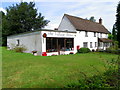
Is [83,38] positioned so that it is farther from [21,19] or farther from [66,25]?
[21,19]

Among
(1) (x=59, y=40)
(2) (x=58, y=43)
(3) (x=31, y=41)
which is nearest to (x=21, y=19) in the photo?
(3) (x=31, y=41)

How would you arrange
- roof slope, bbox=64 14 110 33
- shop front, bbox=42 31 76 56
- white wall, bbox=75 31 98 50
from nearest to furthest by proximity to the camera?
shop front, bbox=42 31 76 56 → white wall, bbox=75 31 98 50 → roof slope, bbox=64 14 110 33

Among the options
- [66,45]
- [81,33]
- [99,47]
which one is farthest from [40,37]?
[99,47]

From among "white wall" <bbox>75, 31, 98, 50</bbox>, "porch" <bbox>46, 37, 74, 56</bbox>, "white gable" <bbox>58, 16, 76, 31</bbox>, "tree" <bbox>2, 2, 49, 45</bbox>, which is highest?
"tree" <bbox>2, 2, 49, 45</bbox>

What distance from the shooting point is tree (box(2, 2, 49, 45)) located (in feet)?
121

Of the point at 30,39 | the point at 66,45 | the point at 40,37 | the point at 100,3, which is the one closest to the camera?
the point at 100,3

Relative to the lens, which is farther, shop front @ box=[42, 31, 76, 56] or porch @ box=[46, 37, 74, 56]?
porch @ box=[46, 37, 74, 56]

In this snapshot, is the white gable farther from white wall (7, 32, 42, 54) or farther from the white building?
white wall (7, 32, 42, 54)

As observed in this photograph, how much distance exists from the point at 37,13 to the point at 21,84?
134 feet

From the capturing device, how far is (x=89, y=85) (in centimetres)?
419

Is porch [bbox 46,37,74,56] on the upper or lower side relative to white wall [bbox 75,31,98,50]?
lower

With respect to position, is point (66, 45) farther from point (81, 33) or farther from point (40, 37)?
point (40, 37)

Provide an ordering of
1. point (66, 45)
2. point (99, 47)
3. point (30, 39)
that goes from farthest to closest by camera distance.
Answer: point (99, 47) → point (66, 45) → point (30, 39)

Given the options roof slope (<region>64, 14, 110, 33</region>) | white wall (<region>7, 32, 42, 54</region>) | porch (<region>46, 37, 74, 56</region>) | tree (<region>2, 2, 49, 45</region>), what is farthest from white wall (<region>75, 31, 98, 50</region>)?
tree (<region>2, 2, 49, 45</region>)
